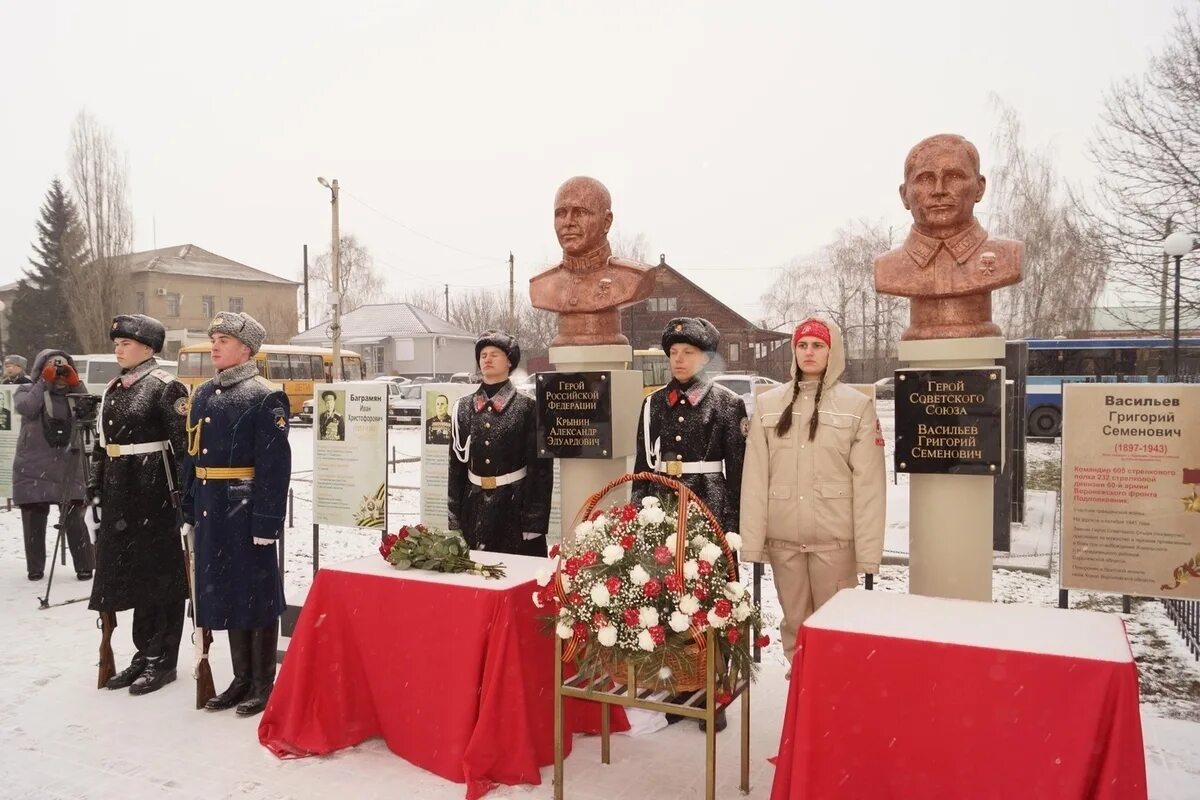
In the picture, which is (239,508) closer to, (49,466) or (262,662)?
(262,662)

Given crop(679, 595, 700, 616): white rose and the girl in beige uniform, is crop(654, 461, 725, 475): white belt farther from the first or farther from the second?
crop(679, 595, 700, 616): white rose

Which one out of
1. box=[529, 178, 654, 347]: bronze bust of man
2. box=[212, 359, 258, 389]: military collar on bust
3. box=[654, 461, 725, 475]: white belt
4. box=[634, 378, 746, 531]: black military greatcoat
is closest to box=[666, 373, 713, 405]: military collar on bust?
box=[634, 378, 746, 531]: black military greatcoat

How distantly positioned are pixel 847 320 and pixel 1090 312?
968 cm

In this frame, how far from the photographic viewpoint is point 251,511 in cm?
383

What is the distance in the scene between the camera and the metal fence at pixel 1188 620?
14.9 feet

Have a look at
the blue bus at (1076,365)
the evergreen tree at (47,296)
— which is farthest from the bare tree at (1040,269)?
the evergreen tree at (47,296)

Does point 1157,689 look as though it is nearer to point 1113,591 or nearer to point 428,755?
point 1113,591

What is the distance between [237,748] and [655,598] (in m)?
1.98

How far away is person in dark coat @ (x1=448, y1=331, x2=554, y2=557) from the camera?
13.7 ft

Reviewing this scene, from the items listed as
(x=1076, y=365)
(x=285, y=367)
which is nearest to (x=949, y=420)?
(x=1076, y=365)

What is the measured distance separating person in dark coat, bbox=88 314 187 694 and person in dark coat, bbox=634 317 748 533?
2.39 metres

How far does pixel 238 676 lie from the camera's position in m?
3.97

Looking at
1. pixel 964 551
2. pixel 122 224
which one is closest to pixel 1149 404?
pixel 964 551

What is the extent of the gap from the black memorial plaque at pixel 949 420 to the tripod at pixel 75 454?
481cm
